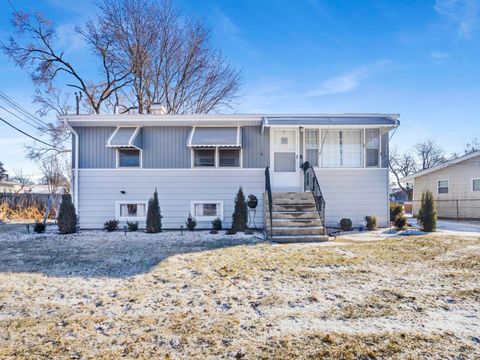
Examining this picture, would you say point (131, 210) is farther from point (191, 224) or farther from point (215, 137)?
point (215, 137)

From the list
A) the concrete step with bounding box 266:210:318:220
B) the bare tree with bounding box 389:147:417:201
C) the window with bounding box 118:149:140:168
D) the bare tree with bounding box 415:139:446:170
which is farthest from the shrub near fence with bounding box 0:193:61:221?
the bare tree with bounding box 415:139:446:170

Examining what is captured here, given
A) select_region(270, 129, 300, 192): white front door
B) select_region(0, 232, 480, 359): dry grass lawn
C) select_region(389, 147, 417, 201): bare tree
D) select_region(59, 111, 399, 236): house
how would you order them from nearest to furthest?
select_region(0, 232, 480, 359): dry grass lawn
select_region(59, 111, 399, 236): house
select_region(270, 129, 300, 192): white front door
select_region(389, 147, 417, 201): bare tree

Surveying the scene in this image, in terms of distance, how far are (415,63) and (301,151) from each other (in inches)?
294

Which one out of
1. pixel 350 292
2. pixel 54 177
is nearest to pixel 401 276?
pixel 350 292

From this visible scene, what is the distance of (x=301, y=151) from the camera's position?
10.5 m

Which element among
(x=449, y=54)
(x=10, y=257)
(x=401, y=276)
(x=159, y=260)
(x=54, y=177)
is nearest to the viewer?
(x=401, y=276)

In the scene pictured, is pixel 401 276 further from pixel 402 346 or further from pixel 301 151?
pixel 301 151

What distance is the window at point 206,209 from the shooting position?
408 inches

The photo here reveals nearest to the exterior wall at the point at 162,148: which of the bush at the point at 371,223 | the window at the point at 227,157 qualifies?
the window at the point at 227,157

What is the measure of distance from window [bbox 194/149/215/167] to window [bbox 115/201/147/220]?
246 centimetres

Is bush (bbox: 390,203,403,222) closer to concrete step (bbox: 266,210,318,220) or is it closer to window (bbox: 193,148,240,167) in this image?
concrete step (bbox: 266,210,318,220)

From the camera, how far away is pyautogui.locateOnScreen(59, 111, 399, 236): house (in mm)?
10211

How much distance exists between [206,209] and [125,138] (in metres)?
3.71

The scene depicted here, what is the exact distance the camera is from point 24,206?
1673 centimetres
